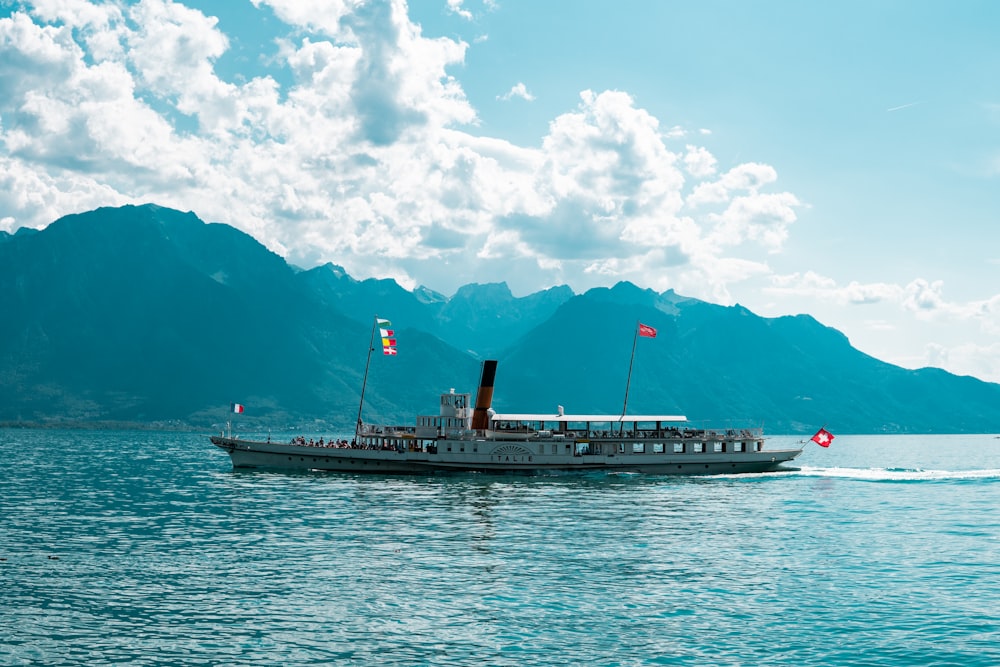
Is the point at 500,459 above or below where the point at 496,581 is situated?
above

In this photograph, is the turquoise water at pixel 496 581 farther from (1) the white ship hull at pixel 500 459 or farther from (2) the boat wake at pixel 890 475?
(2) the boat wake at pixel 890 475

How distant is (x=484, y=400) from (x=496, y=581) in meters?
60.5

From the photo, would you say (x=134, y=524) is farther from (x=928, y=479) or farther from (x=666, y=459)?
(x=928, y=479)

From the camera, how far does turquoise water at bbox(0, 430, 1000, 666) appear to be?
29.8 m

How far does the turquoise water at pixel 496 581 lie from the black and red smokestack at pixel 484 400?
23998mm

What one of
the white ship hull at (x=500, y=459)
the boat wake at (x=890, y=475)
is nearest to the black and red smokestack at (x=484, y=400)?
the white ship hull at (x=500, y=459)

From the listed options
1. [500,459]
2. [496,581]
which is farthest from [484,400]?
[496,581]

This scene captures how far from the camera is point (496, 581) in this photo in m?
40.1

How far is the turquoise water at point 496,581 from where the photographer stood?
29.8 metres

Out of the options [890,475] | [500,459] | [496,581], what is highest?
[890,475]

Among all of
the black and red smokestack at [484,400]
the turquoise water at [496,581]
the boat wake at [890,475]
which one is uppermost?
the black and red smokestack at [484,400]

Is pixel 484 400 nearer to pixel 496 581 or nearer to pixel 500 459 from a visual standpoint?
pixel 500 459

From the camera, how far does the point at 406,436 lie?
99500 millimetres

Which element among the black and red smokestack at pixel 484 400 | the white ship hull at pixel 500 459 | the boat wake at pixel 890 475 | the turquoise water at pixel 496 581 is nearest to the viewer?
the turquoise water at pixel 496 581
